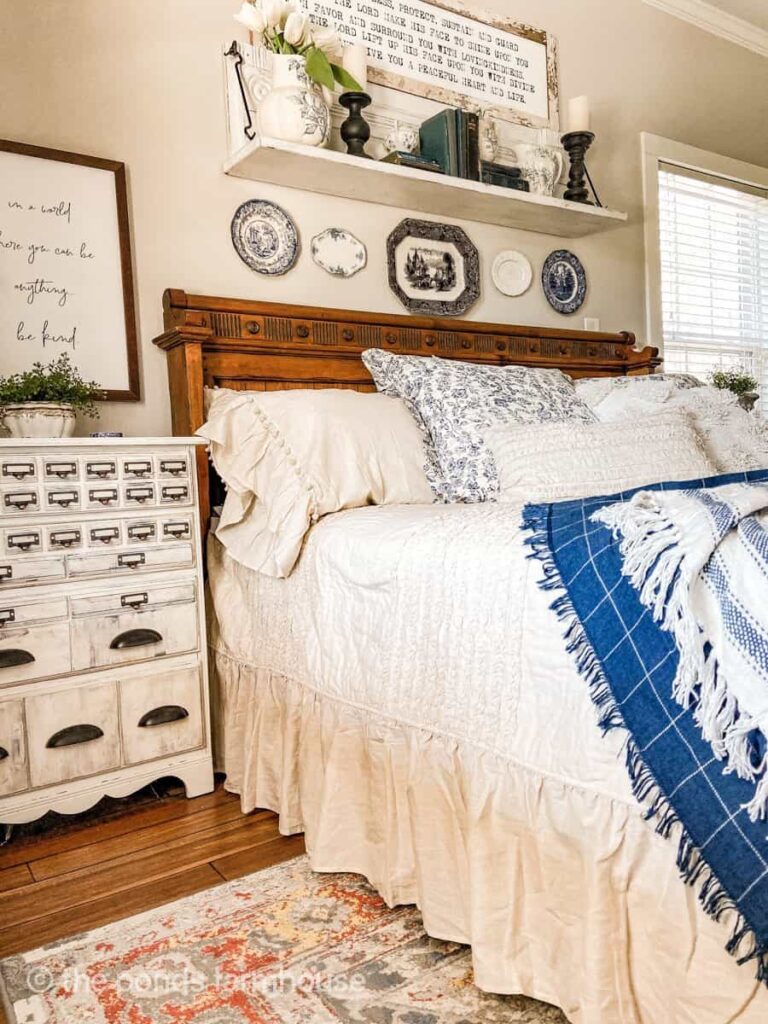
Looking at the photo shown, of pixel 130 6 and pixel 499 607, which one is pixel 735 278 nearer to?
pixel 130 6

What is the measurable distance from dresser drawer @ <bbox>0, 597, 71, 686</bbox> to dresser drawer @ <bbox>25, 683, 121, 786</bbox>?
7 cm

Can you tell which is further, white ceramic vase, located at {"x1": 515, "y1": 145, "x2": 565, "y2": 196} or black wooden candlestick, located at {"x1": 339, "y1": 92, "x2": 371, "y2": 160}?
white ceramic vase, located at {"x1": 515, "y1": 145, "x2": 565, "y2": 196}

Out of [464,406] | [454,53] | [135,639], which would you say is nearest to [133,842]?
[135,639]

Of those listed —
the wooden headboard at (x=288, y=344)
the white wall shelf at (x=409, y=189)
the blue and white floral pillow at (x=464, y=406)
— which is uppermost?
the white wall shelf at (x=409, y=189)

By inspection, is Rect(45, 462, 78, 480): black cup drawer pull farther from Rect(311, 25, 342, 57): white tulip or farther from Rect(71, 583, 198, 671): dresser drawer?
Rect(311, 25, 342, 57): white tulip

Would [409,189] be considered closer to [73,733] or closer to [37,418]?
[37,418]

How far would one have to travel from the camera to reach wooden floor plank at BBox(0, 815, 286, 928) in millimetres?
1640

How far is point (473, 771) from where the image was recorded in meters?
1.34

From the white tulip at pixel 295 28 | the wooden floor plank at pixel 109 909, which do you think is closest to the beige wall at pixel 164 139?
the white tulip at pixel 295 28

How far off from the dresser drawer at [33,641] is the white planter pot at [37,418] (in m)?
0.41

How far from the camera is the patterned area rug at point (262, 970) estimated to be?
50.0 inches

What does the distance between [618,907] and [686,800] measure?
20 centimetres

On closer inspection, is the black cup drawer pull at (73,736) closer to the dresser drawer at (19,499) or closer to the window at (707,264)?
the dresser drawer at (19,499)

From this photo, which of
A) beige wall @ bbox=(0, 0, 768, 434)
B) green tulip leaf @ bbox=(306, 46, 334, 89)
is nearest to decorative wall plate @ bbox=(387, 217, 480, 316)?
beige wall @ bbox=(0, 0, 768, 434)
